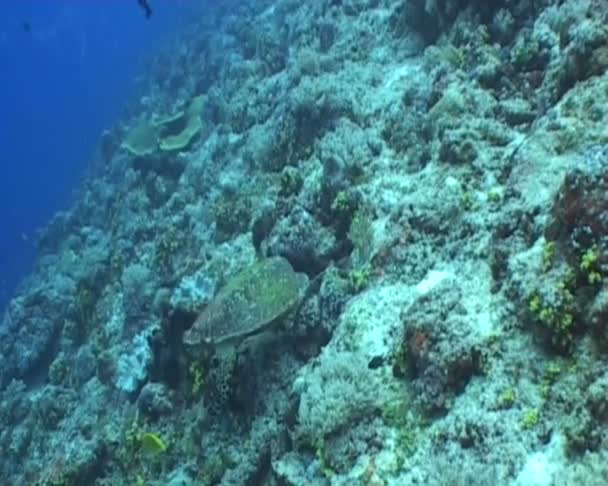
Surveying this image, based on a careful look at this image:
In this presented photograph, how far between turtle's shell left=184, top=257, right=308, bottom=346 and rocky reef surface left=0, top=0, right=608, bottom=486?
0.10 feet

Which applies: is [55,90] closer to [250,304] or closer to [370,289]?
[250,304]

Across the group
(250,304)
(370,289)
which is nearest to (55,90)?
(250,304)

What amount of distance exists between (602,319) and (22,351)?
45.9 feet

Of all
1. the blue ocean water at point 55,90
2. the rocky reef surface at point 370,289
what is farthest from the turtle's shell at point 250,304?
the blue ocean water at point 55,90

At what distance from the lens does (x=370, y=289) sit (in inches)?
246

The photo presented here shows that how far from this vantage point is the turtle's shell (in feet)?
22.7

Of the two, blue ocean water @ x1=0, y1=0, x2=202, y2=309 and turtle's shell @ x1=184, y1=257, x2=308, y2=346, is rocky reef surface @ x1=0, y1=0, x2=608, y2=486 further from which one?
blue ocean water @ x1=0, y1=0, x2=202, y2=309

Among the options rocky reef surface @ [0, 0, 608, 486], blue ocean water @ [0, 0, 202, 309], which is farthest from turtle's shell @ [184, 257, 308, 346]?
blue ocean water @ [0, 0, 202, 309]

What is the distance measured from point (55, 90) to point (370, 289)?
93540mm

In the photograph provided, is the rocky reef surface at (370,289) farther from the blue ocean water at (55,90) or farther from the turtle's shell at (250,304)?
the blue ocean water at (55,90)

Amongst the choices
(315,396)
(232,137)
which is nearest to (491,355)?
(315,396)

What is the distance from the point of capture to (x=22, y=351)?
1473 centimetres

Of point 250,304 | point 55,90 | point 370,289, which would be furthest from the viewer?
A: point 55,90

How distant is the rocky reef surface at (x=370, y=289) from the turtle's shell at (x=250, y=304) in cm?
3
